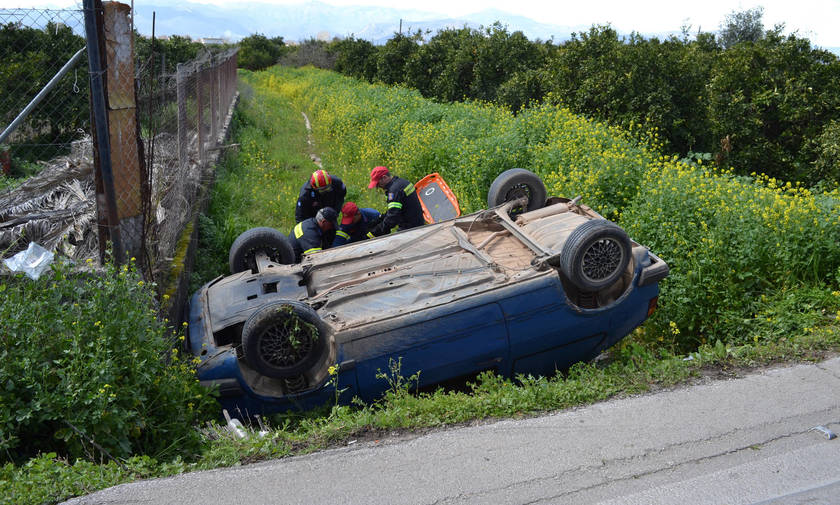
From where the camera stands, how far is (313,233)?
706cm

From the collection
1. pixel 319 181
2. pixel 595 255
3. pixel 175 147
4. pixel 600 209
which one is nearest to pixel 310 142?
pixel 175 147

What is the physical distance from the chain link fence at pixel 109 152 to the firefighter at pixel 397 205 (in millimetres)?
2561

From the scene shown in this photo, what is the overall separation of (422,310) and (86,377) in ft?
7.87

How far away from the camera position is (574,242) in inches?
197

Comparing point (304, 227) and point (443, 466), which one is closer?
point (443, 466)

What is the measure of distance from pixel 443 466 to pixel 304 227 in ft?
14.0

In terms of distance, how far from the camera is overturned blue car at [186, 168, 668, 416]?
4535mm

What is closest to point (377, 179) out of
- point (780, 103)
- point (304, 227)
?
point (304, 227)

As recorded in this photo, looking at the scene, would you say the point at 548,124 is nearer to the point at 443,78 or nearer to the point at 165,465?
the point at 165,465

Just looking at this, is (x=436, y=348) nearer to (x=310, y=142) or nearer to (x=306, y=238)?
(x=306, y=238)

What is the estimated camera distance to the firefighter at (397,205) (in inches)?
291

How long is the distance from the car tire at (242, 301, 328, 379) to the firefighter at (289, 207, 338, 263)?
8.25 feet

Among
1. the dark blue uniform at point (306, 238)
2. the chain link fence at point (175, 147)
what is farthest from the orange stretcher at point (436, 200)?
the chain link fence at point (175, 147)

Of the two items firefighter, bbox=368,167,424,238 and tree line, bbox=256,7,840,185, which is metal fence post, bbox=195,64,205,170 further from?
tree line, bbox=256,7,840,185
